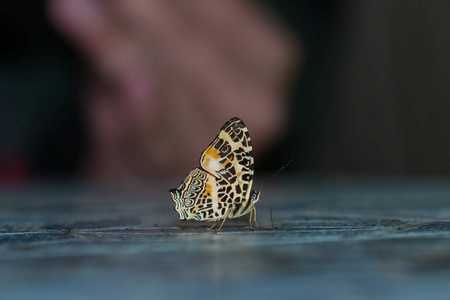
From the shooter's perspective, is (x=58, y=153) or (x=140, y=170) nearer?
(x=140, y=170)

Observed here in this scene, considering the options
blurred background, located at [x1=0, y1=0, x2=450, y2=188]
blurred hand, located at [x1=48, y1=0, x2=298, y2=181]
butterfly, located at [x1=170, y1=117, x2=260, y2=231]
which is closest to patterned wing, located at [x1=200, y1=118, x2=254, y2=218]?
butterfly, located at [x1=170, y1=117, x2=260, y2=231]

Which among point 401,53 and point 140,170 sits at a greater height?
point 401,53

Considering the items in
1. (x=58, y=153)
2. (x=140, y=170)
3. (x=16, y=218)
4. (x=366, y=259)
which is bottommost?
(x=366, y=259)

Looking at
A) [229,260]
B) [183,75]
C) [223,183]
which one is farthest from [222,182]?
[183,75]

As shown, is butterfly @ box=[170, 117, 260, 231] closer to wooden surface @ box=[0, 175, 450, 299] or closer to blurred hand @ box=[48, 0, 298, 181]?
wooden surface @ box=[0, 175, 450, 299]

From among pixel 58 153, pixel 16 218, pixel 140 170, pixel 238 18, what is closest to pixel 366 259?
pixel 16 218

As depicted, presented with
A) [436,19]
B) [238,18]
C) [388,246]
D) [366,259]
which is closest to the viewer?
[366,259]

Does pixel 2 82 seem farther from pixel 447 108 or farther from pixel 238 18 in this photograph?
pixel 447 108
